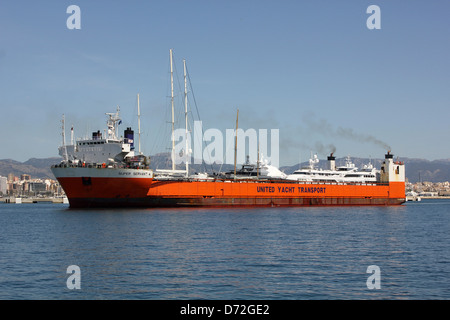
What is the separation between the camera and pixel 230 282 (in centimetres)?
1911

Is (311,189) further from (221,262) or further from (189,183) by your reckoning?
(221,262)

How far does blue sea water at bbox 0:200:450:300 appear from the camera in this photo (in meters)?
17.8

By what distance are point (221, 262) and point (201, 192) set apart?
42.0 metres

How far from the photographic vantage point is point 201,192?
6538cm

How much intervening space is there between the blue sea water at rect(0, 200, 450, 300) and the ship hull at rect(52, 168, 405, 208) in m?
18.0

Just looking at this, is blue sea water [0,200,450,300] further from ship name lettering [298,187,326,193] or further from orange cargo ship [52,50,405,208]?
ship name lettering [298,187,326,193]

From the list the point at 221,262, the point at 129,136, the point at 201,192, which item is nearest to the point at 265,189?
the point at 201,192

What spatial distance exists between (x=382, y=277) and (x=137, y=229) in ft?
69.5

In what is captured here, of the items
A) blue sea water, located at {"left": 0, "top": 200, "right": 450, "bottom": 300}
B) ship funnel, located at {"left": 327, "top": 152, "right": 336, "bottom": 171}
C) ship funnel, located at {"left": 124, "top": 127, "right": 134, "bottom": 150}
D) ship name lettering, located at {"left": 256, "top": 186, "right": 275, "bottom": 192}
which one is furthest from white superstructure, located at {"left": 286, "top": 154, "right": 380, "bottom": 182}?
blue sea water, located at {"left": 0, "top": 200, "right": 450, "bottom": 300}
